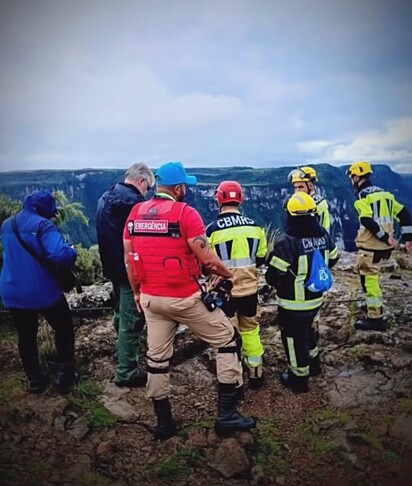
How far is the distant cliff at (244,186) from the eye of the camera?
4676 mm

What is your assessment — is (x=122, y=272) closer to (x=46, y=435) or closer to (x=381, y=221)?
(x=46, y=435)

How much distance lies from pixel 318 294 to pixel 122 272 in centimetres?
164

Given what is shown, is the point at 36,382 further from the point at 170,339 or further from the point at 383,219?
the point at 383,219

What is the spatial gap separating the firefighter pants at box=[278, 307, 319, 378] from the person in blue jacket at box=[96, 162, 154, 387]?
4.07ft

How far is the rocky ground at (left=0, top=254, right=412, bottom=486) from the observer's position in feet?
9.70

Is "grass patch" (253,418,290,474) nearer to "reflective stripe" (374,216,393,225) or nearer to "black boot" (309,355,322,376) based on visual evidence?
"black boot" (309,355,322,376)

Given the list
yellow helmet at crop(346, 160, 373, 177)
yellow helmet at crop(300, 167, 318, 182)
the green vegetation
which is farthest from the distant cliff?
the green vegetation

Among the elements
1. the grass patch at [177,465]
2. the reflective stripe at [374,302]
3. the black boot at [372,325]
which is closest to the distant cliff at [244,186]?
the reflective stripe at [374,302]

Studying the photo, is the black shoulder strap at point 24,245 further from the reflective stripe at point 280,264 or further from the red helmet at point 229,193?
the reflective stripe at point 280,264

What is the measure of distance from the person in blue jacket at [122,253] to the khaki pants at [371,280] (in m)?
2.42

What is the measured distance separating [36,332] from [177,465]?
1.61 metres

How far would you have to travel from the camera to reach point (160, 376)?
3.30m

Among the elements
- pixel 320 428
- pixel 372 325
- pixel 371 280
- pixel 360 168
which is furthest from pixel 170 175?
pixel 372 325

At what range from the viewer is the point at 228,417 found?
3.31 m
